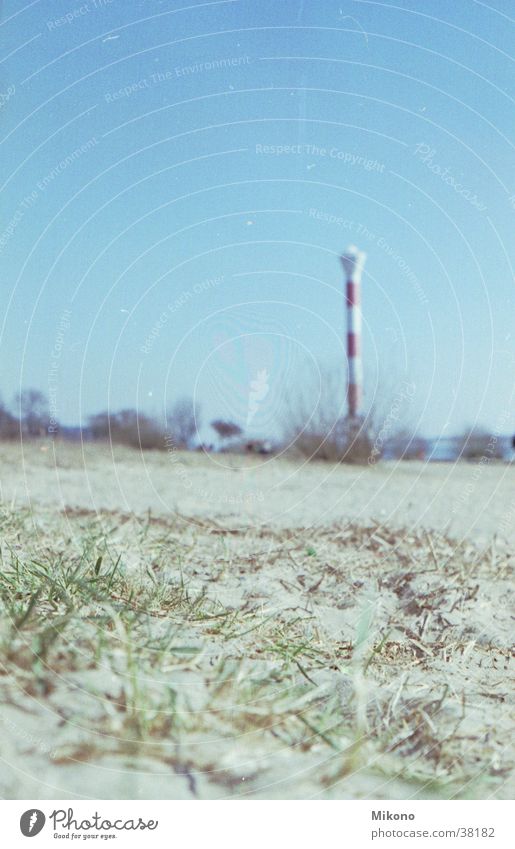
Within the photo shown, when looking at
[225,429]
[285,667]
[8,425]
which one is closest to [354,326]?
[225,429]

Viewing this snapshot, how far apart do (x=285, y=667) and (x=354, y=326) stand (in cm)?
132

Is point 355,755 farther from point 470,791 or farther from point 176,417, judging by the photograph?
point 176,417

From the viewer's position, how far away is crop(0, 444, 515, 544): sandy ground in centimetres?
208

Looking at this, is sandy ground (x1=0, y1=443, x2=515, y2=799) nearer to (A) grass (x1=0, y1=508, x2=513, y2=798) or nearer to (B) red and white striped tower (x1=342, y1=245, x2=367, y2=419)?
(A) grass (x1=0, y1=508, x2=513, y2=798)

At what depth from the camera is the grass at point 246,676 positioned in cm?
87

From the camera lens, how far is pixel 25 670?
A: 937mm

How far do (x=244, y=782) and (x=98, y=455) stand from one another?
164 centimetres

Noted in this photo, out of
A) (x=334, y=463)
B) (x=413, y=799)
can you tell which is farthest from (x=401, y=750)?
(x=334, y=463)

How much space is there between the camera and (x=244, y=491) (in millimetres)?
2539

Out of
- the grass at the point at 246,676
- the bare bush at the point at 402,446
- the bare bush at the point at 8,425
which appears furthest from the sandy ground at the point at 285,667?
the bare bush at the point at 402,446
